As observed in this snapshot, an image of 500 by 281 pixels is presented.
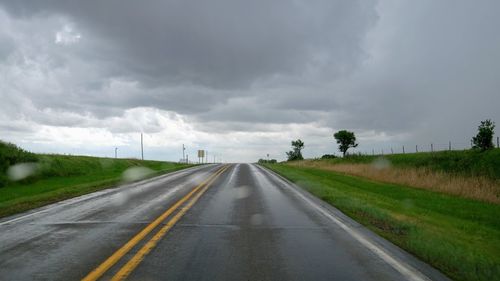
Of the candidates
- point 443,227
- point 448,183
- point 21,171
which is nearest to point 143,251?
point 443,227

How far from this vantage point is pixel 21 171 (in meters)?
31.3

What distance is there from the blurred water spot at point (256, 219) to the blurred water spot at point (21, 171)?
23364 millimetres

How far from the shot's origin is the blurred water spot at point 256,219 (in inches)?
429

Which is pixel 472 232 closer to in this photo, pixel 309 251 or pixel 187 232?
pixel 309 251

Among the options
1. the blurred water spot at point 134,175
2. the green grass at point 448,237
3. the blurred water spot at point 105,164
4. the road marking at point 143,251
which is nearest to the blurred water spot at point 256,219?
the road marking at point 143,251

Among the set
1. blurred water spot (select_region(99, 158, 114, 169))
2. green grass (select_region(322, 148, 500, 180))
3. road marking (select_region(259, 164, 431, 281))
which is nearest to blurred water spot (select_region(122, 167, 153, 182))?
blurred water spot (select_region(99, 158, 114, 169))

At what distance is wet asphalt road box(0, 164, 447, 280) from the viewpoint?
6.30 metres

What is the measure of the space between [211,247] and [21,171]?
1090 inches

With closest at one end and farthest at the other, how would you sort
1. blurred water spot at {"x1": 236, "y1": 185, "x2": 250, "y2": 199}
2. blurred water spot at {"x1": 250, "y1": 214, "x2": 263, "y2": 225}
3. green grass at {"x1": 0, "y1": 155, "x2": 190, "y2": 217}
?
1. blurred water spot at {"x1": 250, "y1": 214, "x2": 263, "y2": 225}
2. blurred water spot at {"x1": 236, "y1": 185, "x2": 250, "y2": 199}
3. green grass at {"x1": 0, "y1": 155, "x2": 190, "y2": 217}

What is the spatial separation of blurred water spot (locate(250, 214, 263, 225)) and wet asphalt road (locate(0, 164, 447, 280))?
24 millimetres

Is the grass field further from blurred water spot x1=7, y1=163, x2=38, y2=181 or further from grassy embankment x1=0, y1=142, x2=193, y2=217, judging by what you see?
blurred water spot x1=7, y1=163, x2=38, y2=181

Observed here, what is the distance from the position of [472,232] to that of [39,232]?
34.0 feet

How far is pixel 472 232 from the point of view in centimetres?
1183

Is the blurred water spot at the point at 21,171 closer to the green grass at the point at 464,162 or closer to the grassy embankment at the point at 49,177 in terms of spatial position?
the grassy embankment at the point at 49,177
